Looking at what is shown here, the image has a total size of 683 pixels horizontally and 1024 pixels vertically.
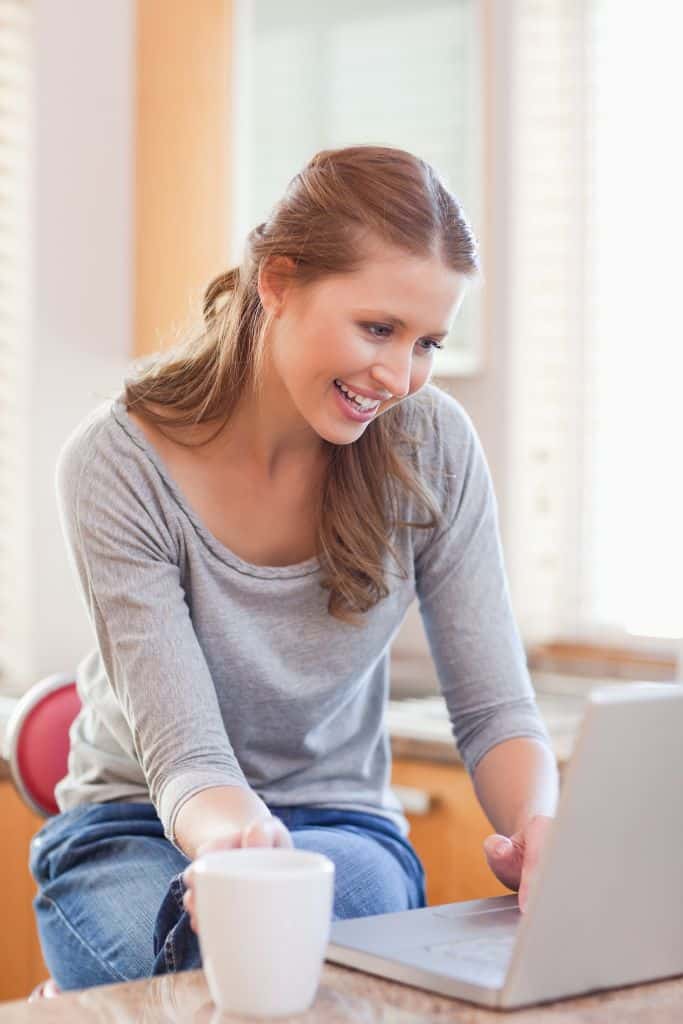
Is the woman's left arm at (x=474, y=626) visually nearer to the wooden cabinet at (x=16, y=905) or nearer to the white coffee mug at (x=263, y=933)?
the white coffee mug at (x=263, y=933)

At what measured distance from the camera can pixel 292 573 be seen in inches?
61.4

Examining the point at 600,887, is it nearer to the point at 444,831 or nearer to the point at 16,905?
the point at 444,831

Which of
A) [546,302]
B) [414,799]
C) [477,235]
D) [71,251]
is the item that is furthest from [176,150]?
[414,799]

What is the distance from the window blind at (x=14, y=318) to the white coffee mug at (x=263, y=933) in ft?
6.71

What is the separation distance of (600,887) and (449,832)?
1.44 m

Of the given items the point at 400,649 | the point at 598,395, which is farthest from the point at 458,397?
the point at 400,649

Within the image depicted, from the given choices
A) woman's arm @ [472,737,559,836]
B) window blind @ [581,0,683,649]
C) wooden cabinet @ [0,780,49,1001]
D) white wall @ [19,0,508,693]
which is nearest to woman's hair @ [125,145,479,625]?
woman's arm @ [472,737,559,836]

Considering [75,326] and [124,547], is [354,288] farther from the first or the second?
[75,326]

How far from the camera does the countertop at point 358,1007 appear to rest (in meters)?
0.92

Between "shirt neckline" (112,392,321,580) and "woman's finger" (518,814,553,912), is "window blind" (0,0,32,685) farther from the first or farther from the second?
"woman's finger" (518,814,553,912)

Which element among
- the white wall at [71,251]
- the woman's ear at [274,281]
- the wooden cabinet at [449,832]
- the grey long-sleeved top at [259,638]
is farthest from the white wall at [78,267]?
the woman's ear at [274,281]

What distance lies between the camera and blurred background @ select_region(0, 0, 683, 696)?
291 cm

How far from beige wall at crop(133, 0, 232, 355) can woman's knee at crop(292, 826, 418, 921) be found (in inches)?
66.5

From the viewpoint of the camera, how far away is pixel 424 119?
3162mm
